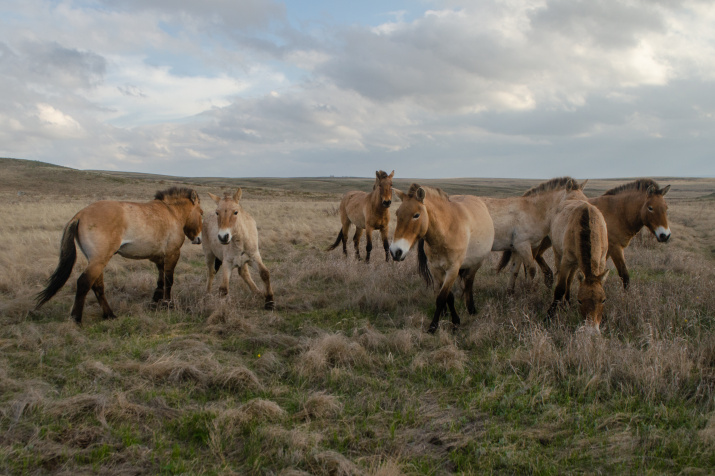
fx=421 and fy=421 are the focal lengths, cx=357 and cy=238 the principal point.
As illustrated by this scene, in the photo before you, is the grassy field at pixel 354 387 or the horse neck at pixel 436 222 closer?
the grassy field at pixel 354 387

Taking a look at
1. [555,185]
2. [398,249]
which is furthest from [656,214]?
[398,249]

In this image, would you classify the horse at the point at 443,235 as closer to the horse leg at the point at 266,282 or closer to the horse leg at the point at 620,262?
the horse leg at the point at 266,282

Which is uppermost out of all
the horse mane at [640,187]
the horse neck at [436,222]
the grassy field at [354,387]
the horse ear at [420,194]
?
the horse mane at [640,187]

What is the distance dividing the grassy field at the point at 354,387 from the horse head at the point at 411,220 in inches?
45.8

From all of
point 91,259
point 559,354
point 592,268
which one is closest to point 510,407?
point 559,354

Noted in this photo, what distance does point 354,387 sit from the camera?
13.8ft

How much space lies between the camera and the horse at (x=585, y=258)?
5.21 m

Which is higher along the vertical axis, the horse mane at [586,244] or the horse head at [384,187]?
the horse head at [384,187]

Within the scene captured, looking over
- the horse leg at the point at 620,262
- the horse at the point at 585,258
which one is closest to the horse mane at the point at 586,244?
the horse at the point at 585,258

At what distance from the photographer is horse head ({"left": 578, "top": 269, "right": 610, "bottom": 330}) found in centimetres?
518

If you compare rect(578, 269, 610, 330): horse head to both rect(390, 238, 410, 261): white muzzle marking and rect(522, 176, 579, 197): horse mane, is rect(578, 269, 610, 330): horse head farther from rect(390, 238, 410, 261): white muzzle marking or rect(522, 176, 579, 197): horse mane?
rect(522, 176, 579, 197): horse mane

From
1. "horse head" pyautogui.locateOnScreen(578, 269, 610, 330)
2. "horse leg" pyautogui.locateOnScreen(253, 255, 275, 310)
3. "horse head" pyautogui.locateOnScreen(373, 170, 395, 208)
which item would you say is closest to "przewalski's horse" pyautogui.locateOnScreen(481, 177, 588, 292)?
"horse head" pyautogui.locateOnScreen(578, 269, 610, 330)

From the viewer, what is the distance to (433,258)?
19.8ft

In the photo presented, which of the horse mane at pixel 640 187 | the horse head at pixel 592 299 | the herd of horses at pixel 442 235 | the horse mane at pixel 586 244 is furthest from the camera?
the horse mane at pixel 640 187
